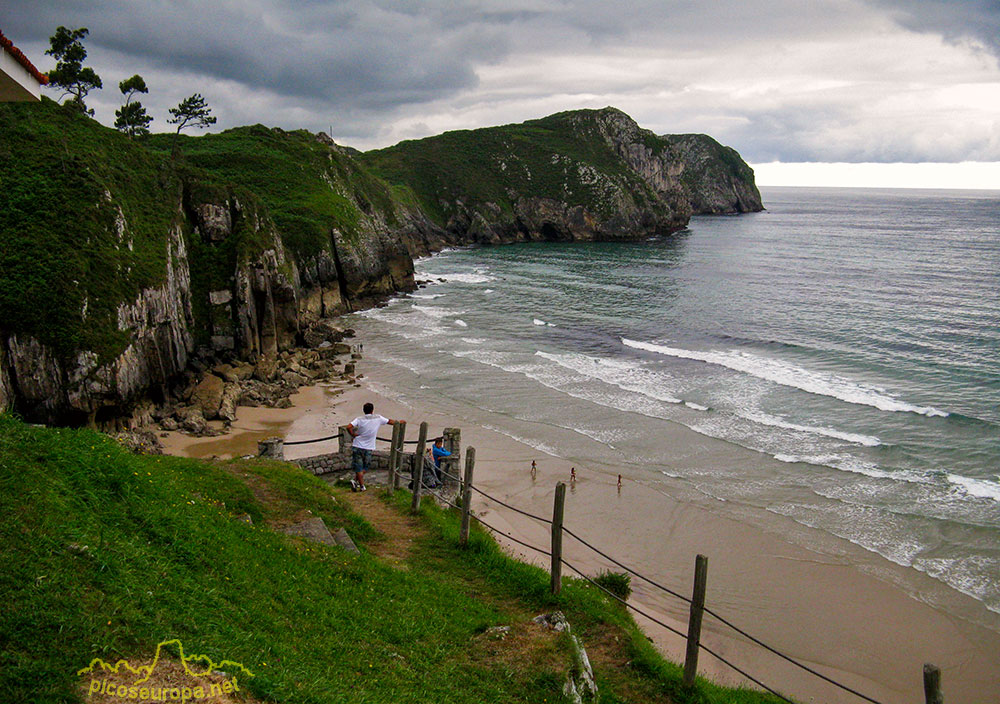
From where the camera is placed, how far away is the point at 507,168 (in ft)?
462

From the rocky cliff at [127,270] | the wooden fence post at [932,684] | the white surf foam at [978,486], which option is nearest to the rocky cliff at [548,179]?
the rocky cliff at [127,270]

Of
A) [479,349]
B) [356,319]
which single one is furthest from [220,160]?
[479,349]

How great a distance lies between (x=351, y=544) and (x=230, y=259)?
32.3 meters

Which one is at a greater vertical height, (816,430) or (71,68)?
(71,68)

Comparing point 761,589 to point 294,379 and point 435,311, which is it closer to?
point 294,379

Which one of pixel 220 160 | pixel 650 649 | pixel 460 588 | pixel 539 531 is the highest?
pixel 220 160

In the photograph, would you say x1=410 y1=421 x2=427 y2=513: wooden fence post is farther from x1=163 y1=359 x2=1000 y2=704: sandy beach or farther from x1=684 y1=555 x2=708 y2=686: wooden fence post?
x1=684 y1=555 x2=708 y2=686: wooden fence post

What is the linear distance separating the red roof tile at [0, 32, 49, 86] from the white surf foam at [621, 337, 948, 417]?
3535cm

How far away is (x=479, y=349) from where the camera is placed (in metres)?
47.7

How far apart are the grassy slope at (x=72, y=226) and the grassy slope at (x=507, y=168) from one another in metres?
86.8

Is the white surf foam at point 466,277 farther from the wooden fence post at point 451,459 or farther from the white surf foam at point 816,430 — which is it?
the wooden fence post at point 451,459

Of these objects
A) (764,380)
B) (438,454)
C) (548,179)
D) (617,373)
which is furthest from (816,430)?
(548,179)

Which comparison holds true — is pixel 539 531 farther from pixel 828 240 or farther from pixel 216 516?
pixel 828 240

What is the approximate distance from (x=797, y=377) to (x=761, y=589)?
23.3 metres
